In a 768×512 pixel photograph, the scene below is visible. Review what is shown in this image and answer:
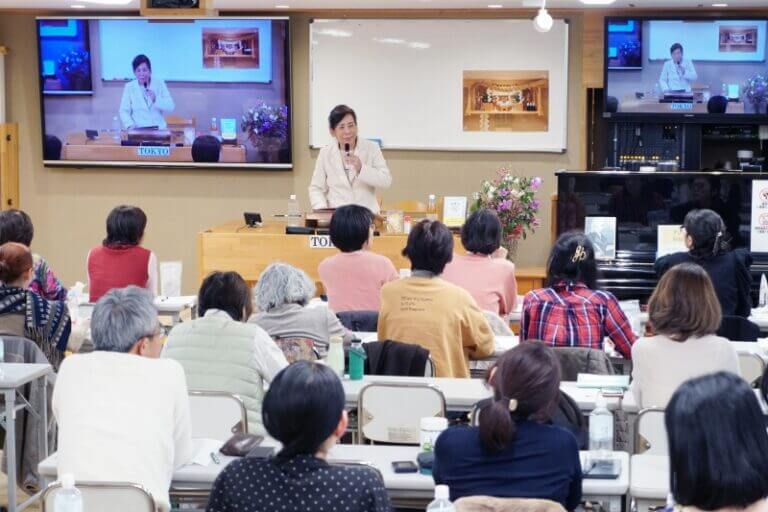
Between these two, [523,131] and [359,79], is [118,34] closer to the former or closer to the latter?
[359,79]

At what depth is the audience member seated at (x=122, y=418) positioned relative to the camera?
11.9ft

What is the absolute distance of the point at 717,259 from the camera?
21.1ft

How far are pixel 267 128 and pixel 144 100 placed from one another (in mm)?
1150

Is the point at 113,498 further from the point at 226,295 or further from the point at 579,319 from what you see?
the point at 579,319

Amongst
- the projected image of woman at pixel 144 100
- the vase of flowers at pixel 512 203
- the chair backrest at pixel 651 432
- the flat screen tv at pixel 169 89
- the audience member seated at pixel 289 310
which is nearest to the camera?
the chair backrest at pixel 651 432

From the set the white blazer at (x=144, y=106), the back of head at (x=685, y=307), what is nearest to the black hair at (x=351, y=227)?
the back of head at (x=685, y=307)

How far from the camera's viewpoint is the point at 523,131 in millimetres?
10570

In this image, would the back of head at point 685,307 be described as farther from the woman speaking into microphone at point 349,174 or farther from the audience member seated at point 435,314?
the woman speaking into microphone at point 349,174

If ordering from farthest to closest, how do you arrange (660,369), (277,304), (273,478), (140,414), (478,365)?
(478,365)
(277,304)
(660,369)
(140,414)
(273,478)

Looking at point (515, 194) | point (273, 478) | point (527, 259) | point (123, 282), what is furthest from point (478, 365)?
point (527, 259)

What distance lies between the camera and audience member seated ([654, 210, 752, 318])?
20.8 ft

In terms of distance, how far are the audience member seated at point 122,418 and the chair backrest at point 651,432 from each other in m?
1.57

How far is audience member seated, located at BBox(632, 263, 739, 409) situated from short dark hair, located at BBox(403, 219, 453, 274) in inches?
46.5

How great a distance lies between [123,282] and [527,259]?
15.4 ft
